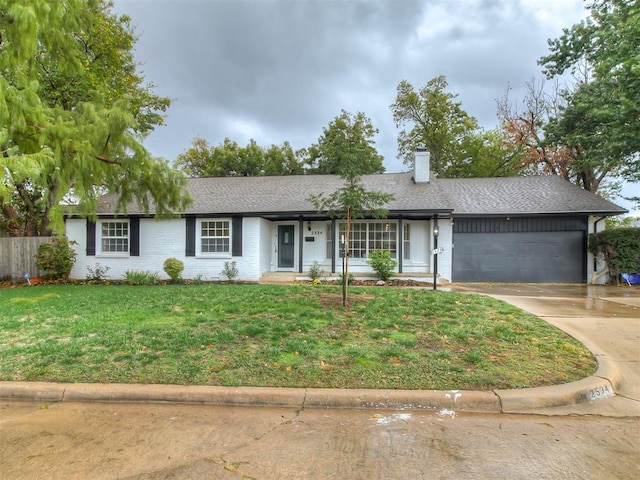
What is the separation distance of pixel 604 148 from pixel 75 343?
16565mm

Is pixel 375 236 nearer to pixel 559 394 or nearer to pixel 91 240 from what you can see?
pixel 559 394

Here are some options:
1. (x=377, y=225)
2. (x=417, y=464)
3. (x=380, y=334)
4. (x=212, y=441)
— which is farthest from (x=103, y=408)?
(x=377, y=225)

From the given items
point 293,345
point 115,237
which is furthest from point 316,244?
point 293,345

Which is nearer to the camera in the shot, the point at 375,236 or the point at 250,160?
the point at 375,236

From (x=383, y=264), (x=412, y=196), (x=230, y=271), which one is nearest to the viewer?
(x=383, y=264)

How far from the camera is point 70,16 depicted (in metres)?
5.91

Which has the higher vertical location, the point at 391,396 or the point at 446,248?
the point at 446,248

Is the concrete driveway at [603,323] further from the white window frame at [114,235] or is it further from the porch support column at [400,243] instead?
the white window frame at [114,235]

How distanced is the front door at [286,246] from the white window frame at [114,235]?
19.8ft

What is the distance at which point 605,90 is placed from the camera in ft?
44.5

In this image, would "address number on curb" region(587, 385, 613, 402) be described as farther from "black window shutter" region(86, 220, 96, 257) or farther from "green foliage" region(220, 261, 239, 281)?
"black window shutter" region(86, 220, 96, 257)

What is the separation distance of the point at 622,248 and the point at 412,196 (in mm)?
7637

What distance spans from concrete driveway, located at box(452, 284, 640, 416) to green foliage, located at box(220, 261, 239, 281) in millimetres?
9336

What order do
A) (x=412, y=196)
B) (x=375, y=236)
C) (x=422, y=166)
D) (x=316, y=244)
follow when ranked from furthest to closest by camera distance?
(x=422, y=166) < (x=316, y=244) < (x=375, y=236) < (x=412, y=196)
